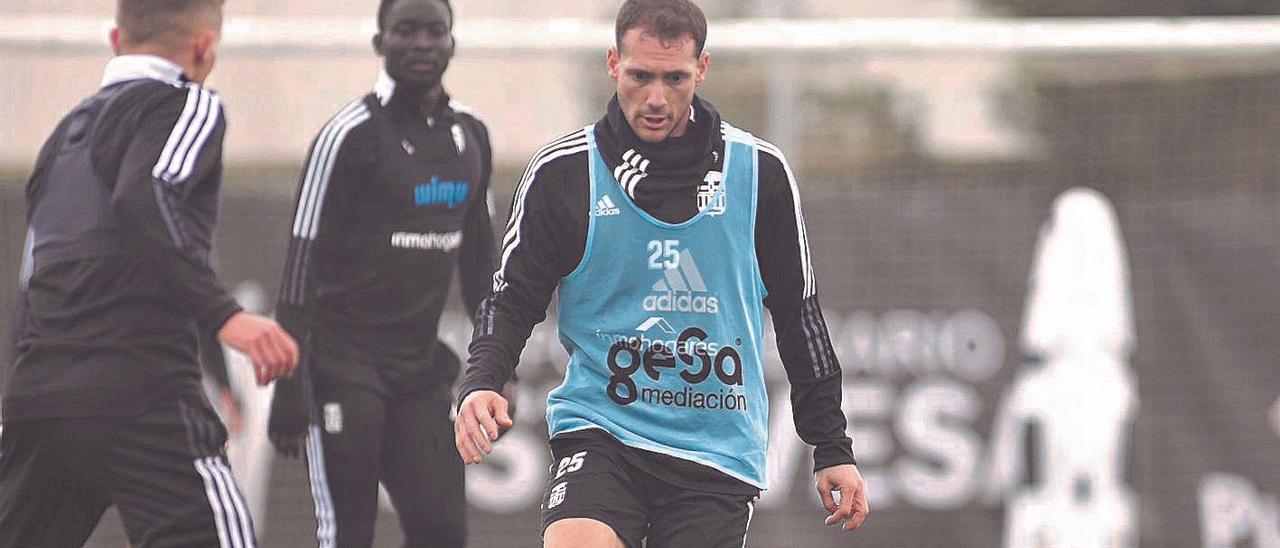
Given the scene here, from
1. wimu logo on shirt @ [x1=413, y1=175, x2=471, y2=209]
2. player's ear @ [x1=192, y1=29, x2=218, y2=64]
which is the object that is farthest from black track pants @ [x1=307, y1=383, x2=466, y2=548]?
player's ear @ [x1=192, y1=29, x2=218, y2=64]

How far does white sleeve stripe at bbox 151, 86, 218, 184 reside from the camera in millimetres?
4602

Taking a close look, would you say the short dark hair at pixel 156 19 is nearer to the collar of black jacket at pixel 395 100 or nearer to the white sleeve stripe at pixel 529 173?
the white sleeve stripe at pixel 529 173

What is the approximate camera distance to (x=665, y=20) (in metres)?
4.53

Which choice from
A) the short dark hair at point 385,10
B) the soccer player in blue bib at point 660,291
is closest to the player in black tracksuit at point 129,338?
the soccer player in blue bib at point 660,291

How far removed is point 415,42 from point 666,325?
201cm

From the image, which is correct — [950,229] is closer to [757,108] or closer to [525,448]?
[757,108]

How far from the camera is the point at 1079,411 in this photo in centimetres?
887

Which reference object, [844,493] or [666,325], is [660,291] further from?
[844,493]

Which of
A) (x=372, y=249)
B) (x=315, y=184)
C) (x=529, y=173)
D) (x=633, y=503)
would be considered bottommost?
(x=633, y=503)

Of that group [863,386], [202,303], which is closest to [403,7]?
[202,303]

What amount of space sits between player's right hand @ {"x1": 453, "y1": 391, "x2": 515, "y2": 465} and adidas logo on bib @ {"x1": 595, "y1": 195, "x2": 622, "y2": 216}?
0.59 meters

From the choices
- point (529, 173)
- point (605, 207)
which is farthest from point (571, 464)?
point (529, 173)

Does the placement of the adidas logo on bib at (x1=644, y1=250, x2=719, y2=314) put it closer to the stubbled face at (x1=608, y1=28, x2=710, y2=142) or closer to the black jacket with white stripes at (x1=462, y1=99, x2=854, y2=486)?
the black jacket with white stripes at (x1=462, y1=99, x2=854, y2=486)

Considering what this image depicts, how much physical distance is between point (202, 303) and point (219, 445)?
0.43 meters
